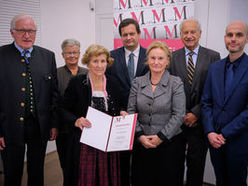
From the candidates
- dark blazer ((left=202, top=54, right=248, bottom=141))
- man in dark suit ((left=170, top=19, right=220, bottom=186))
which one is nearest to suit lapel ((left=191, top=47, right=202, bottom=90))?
man in dark suit ((left=170, top=19, right=220, bottom=186))

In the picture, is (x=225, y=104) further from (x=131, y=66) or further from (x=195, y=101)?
(x=131, y=66)

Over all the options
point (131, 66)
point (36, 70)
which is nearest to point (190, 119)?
point (131, 66)

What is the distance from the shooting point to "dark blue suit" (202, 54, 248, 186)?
187 centimetres

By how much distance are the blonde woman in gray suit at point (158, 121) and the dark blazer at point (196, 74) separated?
268 millimetres

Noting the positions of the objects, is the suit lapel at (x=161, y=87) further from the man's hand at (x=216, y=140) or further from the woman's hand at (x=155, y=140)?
the man's hand at (x=216, y=140)

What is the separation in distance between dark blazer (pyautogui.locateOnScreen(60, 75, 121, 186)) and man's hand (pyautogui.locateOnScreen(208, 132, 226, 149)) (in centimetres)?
89

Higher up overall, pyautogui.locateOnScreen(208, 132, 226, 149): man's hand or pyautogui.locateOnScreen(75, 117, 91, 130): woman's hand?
pyautogui.locateOnScreen(75, 117, 91, 130): woman's hand

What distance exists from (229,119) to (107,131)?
3.57 ft

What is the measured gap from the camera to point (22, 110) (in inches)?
79.8

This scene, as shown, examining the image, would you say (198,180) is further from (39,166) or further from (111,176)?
(39,166)

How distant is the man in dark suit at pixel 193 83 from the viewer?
221 centimetres

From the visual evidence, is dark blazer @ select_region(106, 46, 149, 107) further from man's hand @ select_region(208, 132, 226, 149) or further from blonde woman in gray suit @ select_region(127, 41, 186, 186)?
man's hand @ select_region(208, 132, 226, 149)

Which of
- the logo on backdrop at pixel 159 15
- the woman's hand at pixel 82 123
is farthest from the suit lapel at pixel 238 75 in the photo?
the logo on backdrop at pixel 159 15

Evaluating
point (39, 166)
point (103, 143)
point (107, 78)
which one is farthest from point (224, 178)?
point (39, 166)
